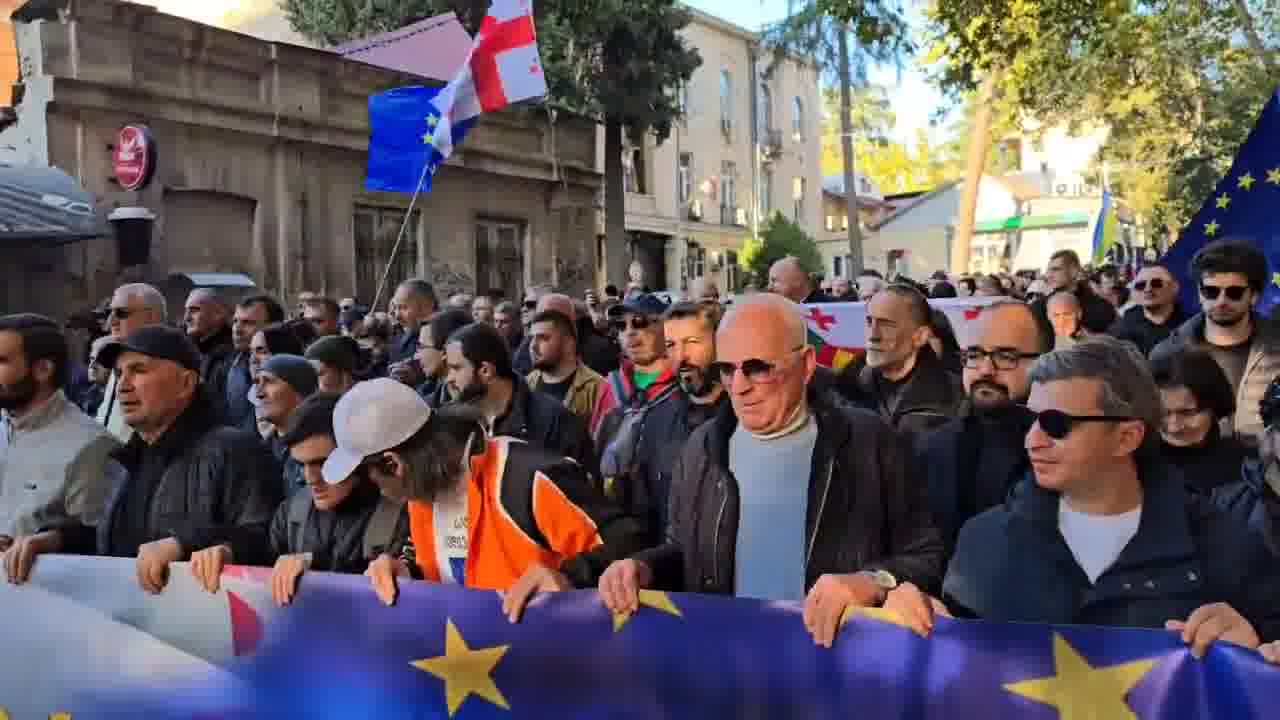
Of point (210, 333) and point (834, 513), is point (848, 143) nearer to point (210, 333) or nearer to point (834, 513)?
point (210, 333)

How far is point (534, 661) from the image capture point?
3.34 meters

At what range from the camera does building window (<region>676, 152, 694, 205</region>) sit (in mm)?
43312

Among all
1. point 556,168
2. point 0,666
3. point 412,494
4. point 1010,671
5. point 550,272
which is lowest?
point 0,666

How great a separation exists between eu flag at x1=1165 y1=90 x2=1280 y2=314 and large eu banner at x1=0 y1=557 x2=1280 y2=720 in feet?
17.7

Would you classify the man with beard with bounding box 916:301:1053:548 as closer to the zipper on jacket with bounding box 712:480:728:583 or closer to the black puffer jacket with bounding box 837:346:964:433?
the black puffer jacket with bounding box 837:346:964:433

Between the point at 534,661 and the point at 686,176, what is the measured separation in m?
41.1

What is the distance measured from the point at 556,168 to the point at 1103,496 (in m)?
21.6

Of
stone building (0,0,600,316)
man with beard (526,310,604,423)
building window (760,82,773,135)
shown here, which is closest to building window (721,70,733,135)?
building window (760,82,773,135)

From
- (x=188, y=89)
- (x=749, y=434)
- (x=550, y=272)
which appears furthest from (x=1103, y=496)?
(x=550, y=272)

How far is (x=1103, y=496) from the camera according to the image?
2.84 m

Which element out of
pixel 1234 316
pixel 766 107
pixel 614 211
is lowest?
pixel 1234 316

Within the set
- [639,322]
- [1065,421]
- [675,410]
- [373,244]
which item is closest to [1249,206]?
[639,322]

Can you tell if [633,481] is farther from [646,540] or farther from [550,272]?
[550,272]

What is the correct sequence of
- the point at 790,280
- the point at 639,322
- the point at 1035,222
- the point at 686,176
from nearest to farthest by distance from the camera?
the point at 639,322
the point at 790,280
the point at 686,176
the point at 1035,222
